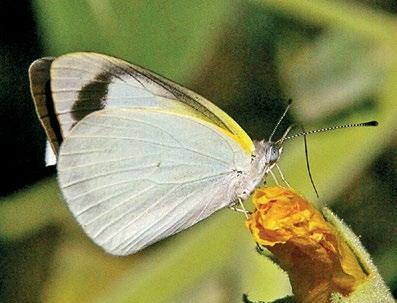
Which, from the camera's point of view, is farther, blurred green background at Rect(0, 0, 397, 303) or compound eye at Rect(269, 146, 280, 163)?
blurred green background at Rect(0, 0, 397, 303)

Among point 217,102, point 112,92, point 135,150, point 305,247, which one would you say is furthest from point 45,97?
point 217,102

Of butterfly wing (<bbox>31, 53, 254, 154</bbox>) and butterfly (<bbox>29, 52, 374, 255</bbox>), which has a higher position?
butterfly wing (<bbox>31, 53, 254, 154</bbox>)

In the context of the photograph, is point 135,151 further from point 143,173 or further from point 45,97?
point 45,97

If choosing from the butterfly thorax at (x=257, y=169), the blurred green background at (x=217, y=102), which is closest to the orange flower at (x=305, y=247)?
the butterfly thorax at (x=257, y=169)

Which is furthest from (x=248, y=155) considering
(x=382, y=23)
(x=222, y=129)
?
(x=382, y=23)

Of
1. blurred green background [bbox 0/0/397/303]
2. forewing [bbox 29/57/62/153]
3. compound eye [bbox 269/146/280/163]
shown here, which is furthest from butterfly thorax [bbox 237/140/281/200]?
forewing [bbox 29/57/62/153]

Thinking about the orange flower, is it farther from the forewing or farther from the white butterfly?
the forewing

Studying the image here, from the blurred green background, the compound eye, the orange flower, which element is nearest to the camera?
the orange flower

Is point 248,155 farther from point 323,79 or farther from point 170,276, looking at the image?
point 323,79
